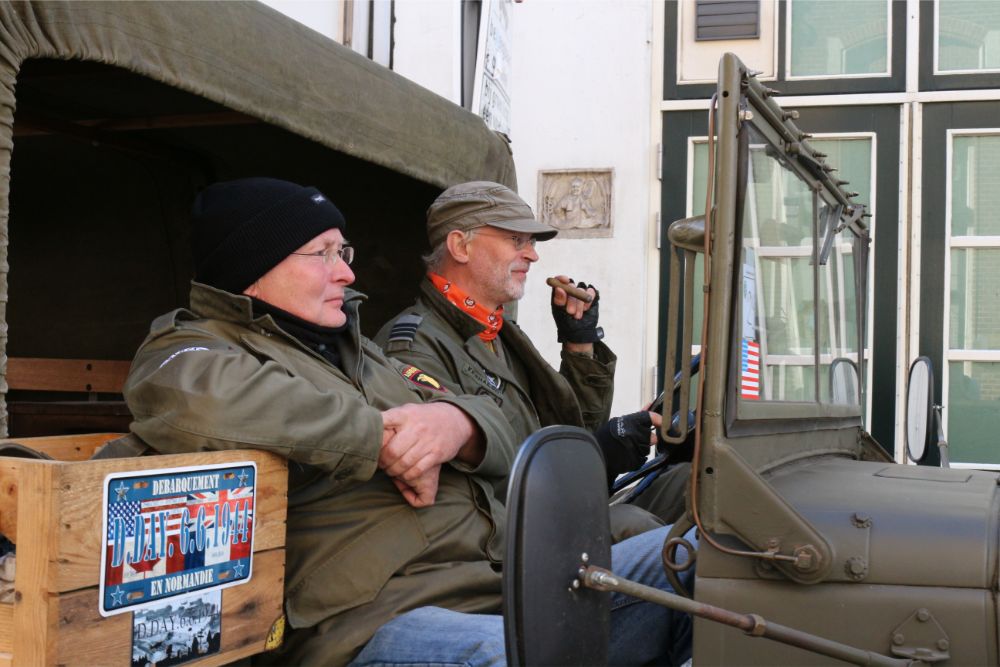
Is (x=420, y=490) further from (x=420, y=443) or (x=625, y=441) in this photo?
(x=625, y=441)

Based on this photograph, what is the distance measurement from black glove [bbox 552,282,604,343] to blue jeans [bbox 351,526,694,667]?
1.15 metres

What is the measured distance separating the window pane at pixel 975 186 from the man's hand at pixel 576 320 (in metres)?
3.81

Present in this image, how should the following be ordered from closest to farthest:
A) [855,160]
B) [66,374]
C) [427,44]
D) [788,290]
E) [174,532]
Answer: [174,532]
[788,290]
[66,374]
[855,160]
[427,44]

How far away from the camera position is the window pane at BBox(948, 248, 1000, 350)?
6410 mm

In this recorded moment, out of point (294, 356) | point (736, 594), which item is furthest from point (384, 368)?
point (736, 594)

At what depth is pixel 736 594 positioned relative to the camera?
5.97 ft

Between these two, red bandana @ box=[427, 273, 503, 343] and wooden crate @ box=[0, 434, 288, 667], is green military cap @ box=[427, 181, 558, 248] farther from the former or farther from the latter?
wooden crate @ box=[0, 434, 288, 667]

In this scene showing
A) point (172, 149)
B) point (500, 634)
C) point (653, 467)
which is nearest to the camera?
point (500, 634)

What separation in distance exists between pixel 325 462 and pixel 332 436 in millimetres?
48

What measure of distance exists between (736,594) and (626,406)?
16.0 ft

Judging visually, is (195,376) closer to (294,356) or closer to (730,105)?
(294,356)

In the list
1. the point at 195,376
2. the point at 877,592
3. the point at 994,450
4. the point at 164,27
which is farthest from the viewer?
the point at 994,450

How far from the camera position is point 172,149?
12.3 feet

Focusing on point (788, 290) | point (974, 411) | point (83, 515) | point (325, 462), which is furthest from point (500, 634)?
point (974, 411)
